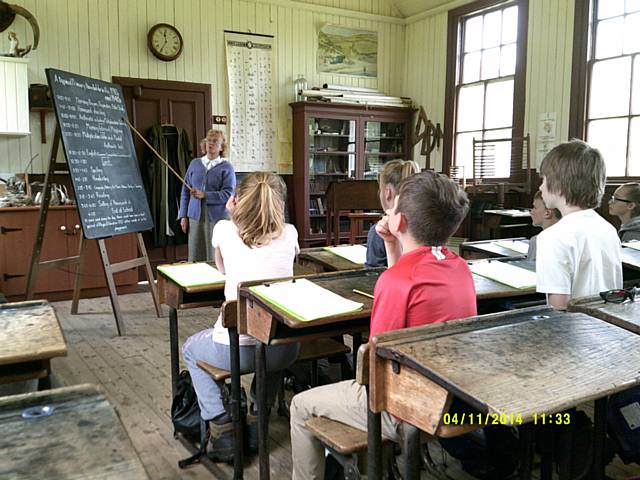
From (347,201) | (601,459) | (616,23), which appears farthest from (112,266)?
(616,23)

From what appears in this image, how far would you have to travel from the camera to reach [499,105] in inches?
260

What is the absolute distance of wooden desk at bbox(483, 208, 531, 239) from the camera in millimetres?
5676

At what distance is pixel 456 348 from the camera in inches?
47.3

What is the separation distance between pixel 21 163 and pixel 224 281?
4152mm

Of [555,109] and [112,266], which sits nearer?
[112,266]

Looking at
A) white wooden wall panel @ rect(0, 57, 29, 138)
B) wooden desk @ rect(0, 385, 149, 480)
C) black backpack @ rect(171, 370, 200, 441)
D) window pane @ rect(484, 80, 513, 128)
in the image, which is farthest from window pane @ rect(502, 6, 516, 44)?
wooden desk @ rect(0, 385, 149, 480)

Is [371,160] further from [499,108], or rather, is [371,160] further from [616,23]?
[616,23]

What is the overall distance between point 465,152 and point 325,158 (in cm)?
175

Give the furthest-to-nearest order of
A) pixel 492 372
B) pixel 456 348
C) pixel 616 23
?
pixel 616 23
pixel 456 348
pixel 492 372

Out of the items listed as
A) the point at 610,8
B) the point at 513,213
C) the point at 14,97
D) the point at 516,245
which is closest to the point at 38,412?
the point at 516,245

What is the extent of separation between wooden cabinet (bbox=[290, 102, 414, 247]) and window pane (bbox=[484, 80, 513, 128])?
1.18 meters

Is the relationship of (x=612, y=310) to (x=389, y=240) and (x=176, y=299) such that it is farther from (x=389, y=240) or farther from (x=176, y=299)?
(x=176, y=299)

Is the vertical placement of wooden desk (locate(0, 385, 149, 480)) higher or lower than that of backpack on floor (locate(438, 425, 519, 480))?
higher

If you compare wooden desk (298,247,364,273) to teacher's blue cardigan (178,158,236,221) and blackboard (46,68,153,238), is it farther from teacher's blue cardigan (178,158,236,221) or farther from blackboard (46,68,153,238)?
teacher's blue cardigan (178,158,236,221)
